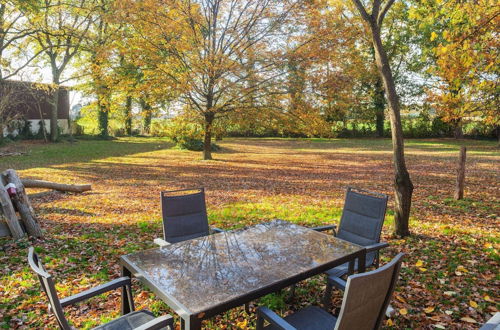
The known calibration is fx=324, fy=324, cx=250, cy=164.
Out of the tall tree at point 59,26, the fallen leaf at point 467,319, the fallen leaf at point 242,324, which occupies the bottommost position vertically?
the fallen leaf at point 242,324

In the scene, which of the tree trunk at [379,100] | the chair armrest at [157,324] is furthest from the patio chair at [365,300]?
the tree trunk at [379,100]

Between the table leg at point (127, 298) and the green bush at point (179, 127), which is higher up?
the green bush at point (179, 127)

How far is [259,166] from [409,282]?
40.6 ft

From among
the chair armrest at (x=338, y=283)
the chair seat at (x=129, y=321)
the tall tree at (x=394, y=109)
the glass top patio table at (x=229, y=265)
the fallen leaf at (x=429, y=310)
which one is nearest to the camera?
the glass top patio table at (x=229, y=265)

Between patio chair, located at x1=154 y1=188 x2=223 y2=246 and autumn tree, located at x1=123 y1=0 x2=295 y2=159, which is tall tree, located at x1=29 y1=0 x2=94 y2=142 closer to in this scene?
autumn tree, located at x1=123 y1=0 x2=295 y2=159

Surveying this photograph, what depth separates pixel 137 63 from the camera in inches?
525

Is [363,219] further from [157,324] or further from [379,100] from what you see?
[379,100]

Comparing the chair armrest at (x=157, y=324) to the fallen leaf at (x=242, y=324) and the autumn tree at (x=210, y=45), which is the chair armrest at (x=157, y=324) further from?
the autumn tree at (x=210, y=45)

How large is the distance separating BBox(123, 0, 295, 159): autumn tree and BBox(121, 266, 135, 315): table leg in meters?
11.6

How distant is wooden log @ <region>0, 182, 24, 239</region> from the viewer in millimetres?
5504

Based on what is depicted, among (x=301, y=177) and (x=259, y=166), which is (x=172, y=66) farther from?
(x=301, y=177)

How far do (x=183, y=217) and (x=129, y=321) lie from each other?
6.25ft

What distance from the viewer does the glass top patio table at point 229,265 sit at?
229 centimetres

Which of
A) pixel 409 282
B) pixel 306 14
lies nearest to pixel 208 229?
pixel 409 282
